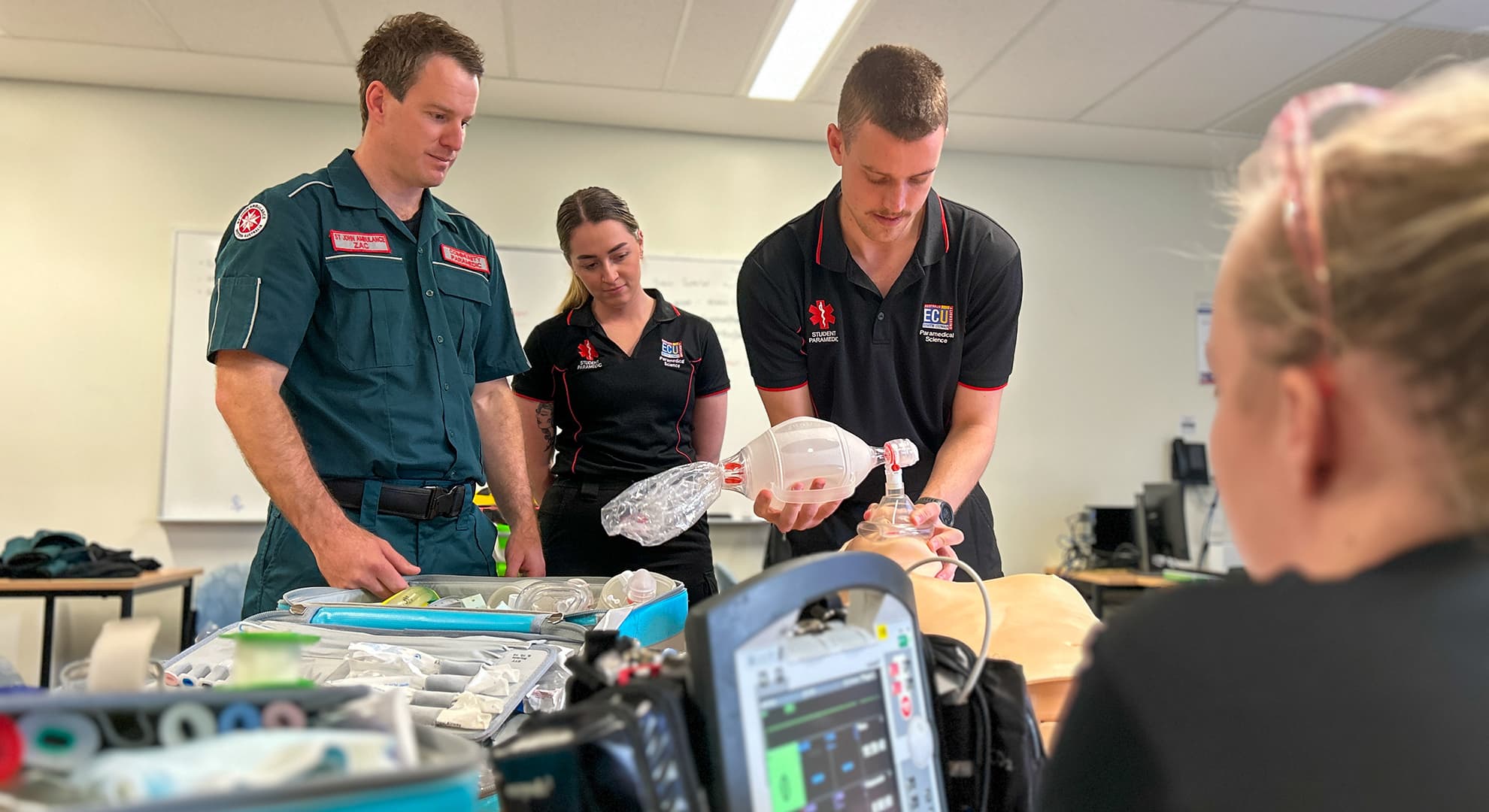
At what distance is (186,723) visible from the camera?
426mm

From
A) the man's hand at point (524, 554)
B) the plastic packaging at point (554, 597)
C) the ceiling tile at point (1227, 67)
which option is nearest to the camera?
the plastic packaging at point (554, 597)

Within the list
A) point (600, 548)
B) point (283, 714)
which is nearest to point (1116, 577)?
point (600, 548)

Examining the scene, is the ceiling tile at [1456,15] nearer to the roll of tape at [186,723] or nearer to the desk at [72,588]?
the desk at [72,588]

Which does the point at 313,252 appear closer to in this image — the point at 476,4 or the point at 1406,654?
the point at 1406,654

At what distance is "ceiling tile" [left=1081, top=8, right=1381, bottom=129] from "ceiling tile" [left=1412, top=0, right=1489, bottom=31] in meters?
0.15

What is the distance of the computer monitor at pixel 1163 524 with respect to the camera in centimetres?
430

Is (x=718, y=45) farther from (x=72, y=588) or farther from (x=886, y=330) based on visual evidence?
(x=72, y=588)

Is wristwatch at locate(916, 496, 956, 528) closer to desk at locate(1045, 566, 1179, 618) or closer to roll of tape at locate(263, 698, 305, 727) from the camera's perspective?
roll of tape at locate(263, 698, 305, 727)

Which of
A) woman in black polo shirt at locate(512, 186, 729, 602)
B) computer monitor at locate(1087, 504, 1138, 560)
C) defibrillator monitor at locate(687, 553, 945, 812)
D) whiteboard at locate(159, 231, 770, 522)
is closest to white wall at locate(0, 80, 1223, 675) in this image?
whiteboard at locate(159, 231, 770, 522)

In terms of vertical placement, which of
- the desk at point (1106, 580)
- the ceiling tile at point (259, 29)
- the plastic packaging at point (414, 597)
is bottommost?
the desk at point (1106, 580)

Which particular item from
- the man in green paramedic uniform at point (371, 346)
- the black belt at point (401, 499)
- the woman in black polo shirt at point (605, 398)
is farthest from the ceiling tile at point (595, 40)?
the black belt at point (401, 499)

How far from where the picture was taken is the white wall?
4.03 metres

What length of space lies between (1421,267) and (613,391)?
209 cm

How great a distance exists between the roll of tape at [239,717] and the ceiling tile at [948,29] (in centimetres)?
313
